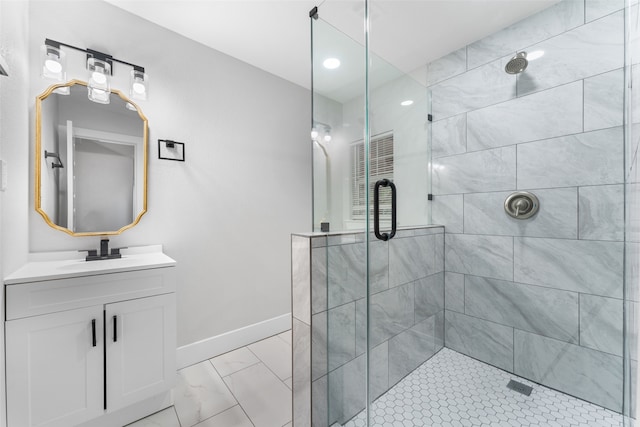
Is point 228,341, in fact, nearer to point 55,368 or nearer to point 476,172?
point 55,368

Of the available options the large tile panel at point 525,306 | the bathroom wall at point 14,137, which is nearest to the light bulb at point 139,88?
the bathroom wall at point 14,137

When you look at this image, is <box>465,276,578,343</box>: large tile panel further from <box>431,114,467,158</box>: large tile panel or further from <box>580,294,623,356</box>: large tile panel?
<box>431,114,467,158</box>: large tile panel

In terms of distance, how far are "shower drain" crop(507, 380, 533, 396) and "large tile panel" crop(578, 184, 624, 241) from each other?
100cm

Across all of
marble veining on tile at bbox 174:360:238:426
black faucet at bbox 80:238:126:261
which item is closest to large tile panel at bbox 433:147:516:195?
marble veining on tile at bbox 174:360:238:426

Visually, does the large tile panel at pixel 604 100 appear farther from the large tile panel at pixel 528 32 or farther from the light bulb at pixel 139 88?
the light bulb at pixel 139 88

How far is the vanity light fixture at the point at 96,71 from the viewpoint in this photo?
1.49 meters

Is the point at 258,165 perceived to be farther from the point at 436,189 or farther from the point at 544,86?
the point at 544,86

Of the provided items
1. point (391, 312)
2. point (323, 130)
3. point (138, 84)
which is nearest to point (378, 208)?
point (323, 130)

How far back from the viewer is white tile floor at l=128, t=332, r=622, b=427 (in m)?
1.38

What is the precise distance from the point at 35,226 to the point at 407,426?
2.42 m

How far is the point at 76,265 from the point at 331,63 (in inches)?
73.9

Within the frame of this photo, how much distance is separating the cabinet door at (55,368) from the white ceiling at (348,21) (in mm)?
1985

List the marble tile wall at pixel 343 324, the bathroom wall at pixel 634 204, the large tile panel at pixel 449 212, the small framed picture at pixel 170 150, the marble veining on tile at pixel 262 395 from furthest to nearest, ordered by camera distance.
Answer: the large tile panel at pixel 449 212 < the small framed picture at pixel 170 150 < the marble veining on tile at pixel 262 395 < the marble tile wall at pixel 343 324 < the bathroom wall at pixel 634 204

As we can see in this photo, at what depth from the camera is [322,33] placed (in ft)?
4.91
